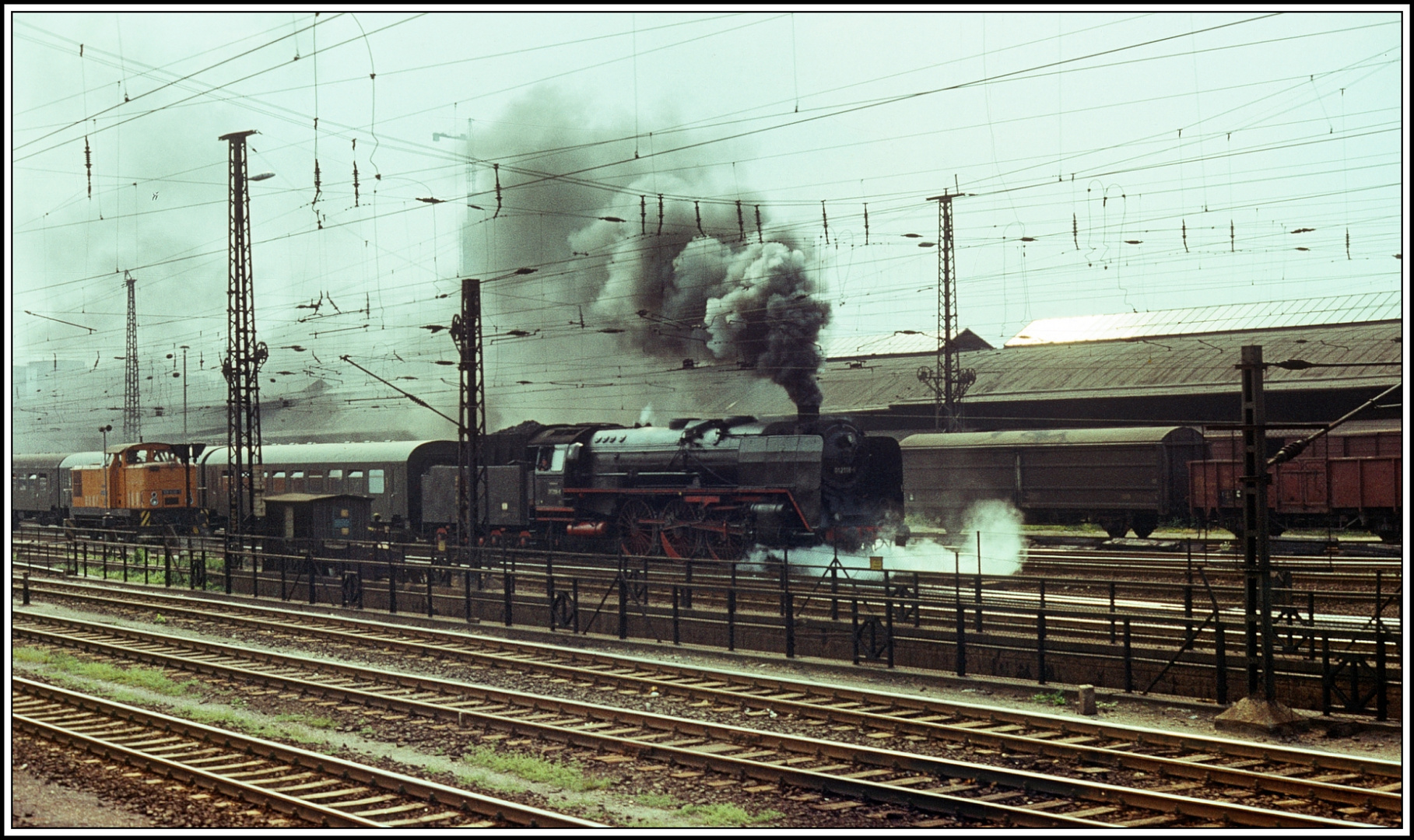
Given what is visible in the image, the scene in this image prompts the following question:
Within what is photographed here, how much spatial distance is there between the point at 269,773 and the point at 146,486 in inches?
1285

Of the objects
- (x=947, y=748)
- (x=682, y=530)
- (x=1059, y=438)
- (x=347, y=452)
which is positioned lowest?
(x=947, y=748)

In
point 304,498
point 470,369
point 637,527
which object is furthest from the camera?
point 637,527

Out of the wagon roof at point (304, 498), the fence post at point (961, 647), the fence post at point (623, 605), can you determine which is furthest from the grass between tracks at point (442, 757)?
the wagon roof at point (304, 498)

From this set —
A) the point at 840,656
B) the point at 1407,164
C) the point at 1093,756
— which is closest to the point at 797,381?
the point at 840,656

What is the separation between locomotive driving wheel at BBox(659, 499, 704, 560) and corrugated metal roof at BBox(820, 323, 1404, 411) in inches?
845

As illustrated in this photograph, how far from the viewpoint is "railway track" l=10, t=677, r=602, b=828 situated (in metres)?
9.80

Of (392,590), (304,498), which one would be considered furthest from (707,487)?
(304,498)

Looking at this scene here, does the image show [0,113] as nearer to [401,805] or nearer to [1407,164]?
[401,805]

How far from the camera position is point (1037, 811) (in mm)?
9555

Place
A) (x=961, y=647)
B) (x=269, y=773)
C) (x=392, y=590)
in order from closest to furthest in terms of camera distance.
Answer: (x=269, y=773) → (x=961, y=647) → (x=392, y=590)

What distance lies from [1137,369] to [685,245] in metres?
17.9

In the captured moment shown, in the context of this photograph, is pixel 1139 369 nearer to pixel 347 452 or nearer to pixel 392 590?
pixel 347 452

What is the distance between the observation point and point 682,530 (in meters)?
28.8

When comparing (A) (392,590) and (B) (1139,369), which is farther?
(B) (1139,369)
